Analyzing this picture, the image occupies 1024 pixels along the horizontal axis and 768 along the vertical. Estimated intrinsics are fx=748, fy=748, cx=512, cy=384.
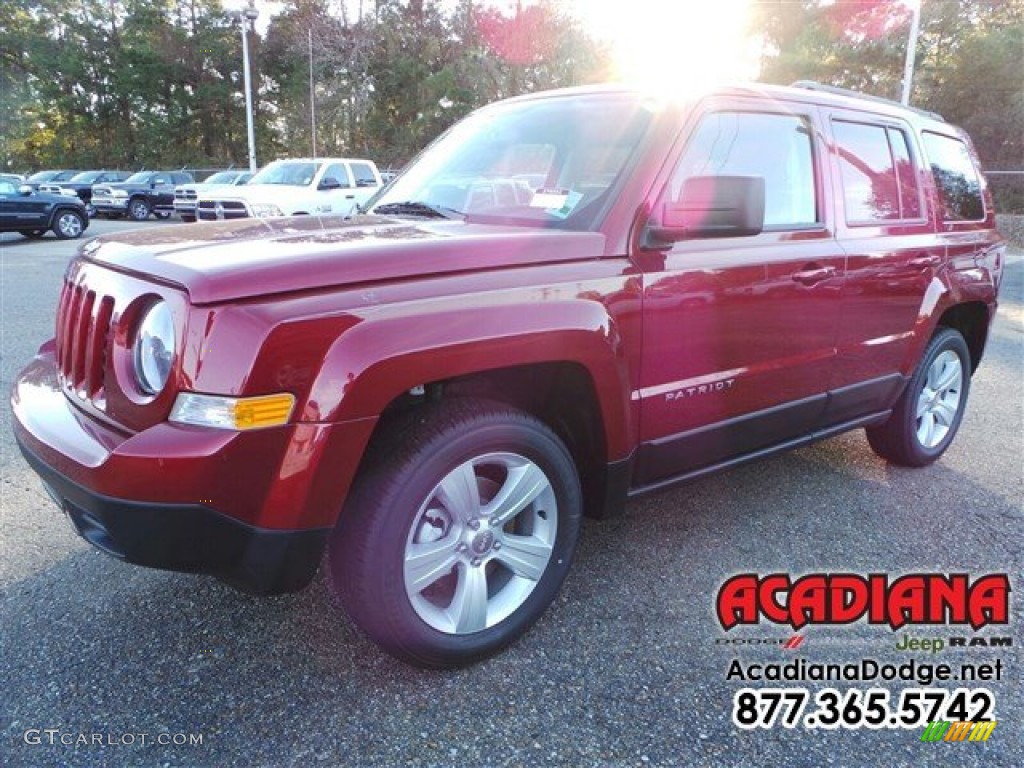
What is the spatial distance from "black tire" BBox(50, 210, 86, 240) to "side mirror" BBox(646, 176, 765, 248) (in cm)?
1751

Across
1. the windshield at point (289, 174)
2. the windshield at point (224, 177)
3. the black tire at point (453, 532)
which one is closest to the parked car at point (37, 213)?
the windshield at point (289, 174)

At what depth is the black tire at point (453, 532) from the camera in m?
2.12

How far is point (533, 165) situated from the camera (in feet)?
9.96

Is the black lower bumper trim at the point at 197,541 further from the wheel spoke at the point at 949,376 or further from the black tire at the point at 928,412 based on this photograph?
the wheel spoke at the point at 949,376

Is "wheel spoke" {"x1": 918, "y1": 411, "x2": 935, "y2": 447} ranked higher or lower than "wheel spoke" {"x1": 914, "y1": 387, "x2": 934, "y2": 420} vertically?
lower

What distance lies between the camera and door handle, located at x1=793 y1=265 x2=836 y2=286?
3073 mm

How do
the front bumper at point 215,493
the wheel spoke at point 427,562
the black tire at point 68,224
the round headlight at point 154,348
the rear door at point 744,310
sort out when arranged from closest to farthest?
the front bumper at point 215,493 → the round headlight at point 154,348 → the wheel spoke at point 427,562 → the rear door at point 744,310 → the black tire at point 68,224

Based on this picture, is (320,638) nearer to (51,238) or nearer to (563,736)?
(563,736)

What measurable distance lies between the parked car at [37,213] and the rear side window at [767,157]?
17033 mm

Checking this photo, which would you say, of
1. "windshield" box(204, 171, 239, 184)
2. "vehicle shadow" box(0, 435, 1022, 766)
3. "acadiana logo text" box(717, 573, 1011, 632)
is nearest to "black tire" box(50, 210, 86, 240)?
"windshield" box(204, 171, 239, 184)

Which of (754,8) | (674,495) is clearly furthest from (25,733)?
(754,8)

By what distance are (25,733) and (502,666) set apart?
1.37 meters

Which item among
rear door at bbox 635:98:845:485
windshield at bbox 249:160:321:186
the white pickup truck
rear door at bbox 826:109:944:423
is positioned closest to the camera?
rear door at bbox 635:98:845:485

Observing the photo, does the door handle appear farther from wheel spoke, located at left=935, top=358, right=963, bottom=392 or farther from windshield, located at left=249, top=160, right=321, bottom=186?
windshield, located at left=249, top=160, right=321, bottom=186
